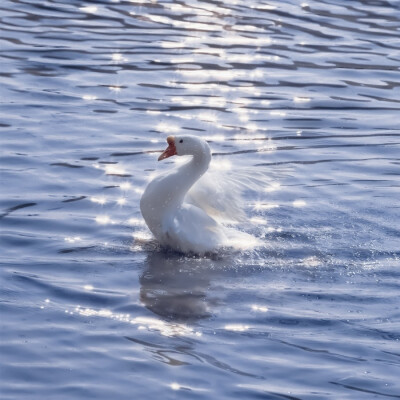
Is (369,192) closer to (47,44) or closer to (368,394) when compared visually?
(368,394)

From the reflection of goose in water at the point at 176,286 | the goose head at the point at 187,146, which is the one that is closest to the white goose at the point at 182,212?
the goose head at the point at 187,146

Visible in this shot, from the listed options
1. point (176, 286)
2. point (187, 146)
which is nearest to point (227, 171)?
point (187, 146)

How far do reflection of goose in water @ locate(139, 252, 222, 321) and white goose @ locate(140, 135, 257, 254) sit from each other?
141 millimetres

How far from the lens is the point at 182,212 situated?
9.52 meters

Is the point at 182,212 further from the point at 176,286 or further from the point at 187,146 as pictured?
the point at 176,286

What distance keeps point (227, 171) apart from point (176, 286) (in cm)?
168

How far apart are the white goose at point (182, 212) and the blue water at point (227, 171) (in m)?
0.15

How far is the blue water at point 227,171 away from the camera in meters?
7.48

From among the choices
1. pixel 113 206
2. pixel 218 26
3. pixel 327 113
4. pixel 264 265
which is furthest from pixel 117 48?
pixel 264 265

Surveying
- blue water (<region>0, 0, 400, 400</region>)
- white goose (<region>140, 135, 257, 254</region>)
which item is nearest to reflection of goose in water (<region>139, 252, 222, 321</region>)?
blue water (<region>0, 0, 400, 400</region>)

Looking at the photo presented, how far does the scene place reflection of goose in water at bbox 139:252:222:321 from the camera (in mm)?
8336

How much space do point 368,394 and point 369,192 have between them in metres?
3.94

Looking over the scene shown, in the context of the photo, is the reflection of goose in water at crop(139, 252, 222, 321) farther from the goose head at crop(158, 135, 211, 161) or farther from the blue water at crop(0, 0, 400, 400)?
the goose head at crop(158, 135, 211, 161)

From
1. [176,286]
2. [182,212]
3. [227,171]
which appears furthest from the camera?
[227,171]
